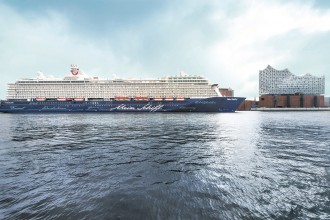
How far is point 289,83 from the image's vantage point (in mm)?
128625

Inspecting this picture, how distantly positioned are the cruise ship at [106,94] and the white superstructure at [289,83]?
96.1m

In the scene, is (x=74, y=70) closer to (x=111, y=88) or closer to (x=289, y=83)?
(x=111, y=88)

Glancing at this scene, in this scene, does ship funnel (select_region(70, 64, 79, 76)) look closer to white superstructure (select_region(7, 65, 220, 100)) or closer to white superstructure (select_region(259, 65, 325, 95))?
white superstructure (select_region(7, 65, 220, 100))

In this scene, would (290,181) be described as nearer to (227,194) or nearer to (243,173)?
(243,173)

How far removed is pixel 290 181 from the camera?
20.1 ft

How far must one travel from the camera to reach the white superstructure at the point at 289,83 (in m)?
127

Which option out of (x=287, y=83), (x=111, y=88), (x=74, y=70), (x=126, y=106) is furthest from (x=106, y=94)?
(x=287, y=83)

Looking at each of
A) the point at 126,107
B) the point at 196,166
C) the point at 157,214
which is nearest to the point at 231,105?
the point at 126,107

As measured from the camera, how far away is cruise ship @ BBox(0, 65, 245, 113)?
2282 inches

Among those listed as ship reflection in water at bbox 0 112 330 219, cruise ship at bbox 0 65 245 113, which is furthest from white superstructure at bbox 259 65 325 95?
ship reflection in water at bbox 0 112 330 219

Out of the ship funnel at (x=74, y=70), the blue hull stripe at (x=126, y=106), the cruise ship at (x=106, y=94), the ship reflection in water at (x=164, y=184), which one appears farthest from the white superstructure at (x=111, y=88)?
the ship reflection in water at (x=164, y=184)

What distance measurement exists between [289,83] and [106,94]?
14030cm

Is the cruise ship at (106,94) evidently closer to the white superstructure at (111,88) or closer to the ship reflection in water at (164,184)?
the white superstructure at (111,88)

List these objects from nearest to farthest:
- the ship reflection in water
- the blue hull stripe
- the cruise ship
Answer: the ship reflection in water < the blue hull stripe < the cruise ship
